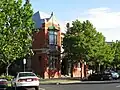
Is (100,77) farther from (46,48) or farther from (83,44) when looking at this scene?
(46,48)

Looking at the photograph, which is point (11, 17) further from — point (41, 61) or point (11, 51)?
point (41, 61)

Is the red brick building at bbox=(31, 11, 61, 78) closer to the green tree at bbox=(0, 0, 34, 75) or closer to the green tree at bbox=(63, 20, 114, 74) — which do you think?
the green tree at bbox=(63, 20, 114, 74)

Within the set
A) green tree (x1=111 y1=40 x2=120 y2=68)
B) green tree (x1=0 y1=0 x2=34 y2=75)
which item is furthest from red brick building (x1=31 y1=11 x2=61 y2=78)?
green tree (x1=111 y1=40 x2=120 y2=68)

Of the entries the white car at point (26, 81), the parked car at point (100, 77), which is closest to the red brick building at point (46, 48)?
the parked car at point (100, 77)

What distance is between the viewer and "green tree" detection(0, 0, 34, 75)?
131 feet

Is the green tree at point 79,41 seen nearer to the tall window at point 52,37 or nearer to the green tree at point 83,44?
the green tree at point 83,44

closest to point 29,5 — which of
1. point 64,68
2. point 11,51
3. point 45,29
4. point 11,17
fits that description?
point 11,17

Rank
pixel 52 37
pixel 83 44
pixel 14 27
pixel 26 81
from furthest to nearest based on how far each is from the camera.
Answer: pixel 52 37 → pixel 83 44 → pixel 14 27 → pixel 26 81

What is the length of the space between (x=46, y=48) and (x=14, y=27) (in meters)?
20.6

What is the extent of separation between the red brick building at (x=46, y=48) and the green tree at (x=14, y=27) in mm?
18517

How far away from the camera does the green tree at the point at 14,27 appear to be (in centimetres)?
3978

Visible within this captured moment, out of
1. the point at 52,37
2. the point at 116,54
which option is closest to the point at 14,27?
the point at 52,37

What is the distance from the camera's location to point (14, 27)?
40.9 m

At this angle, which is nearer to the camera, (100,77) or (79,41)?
(100,77)
